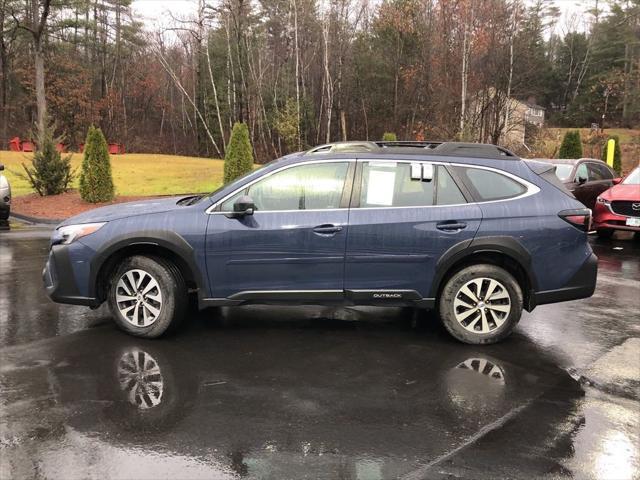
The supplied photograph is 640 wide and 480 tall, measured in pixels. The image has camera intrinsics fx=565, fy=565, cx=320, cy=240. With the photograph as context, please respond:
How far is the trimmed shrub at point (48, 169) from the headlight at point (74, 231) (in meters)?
15.0

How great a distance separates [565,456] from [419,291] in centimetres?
200

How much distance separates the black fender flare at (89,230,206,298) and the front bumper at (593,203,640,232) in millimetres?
9204

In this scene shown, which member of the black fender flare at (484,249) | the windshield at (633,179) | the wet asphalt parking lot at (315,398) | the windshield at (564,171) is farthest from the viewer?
the windshield at (564,171)

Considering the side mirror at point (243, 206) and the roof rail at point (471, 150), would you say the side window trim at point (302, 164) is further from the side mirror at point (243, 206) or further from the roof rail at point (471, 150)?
the roof rail at point (471, 150)

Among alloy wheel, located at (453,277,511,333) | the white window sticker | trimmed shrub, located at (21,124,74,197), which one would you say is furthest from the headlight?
trimmed shrub, located at (21,124,74,197)

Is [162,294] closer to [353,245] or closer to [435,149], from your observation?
[353,245]

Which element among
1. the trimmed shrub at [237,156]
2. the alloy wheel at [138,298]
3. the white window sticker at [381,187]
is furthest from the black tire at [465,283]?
the trimmed shrub at [237,156]

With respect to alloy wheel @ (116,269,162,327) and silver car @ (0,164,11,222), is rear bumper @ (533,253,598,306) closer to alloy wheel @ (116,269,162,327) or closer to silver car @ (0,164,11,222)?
alloy wheel @ (116,269,162,327)

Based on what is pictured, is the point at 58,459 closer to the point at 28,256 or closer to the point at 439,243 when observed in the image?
the point at 439,243

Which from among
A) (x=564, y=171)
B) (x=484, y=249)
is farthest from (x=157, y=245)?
(x=564, y=171)

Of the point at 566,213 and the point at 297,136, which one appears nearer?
the point at 566,213

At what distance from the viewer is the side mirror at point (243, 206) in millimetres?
4957

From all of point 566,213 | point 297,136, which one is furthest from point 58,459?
point 297,136

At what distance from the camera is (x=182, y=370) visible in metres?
4.51
